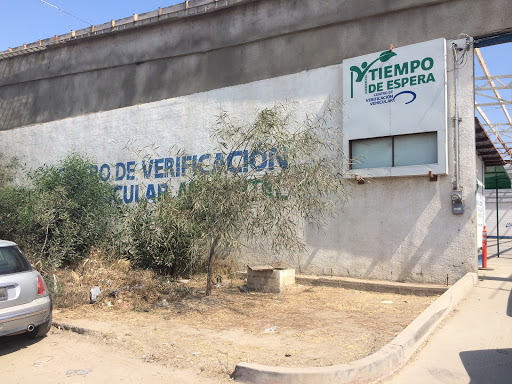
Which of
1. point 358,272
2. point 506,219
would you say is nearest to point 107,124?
point 358,272

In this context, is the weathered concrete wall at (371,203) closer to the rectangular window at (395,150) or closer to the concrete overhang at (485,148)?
the rectangular window at (395,150)

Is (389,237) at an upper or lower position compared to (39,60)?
lower

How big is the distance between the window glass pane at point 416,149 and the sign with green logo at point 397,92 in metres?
0.21

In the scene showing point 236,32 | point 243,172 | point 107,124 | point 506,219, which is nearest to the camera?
point 243,172

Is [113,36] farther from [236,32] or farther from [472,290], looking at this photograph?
[472,290]

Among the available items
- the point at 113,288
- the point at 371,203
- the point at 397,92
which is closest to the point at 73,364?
the point at 113,288

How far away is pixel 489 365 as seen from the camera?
16.4 ft

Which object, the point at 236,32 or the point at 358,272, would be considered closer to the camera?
the point at 358,272

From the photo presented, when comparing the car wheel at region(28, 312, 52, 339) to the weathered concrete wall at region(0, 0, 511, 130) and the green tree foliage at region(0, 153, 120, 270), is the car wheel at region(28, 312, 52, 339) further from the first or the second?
the weathered concrete wall at region(0, 0, 511, 130)

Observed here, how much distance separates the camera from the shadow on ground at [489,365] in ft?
15.2

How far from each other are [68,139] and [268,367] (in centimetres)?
1446

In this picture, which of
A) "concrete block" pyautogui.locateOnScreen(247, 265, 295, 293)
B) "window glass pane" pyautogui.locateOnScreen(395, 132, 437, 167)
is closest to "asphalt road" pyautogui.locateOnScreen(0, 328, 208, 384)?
"concrete block" pyautogui.locateOnScreen(247, 265, 295, 293)

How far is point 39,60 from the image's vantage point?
17.5 meters

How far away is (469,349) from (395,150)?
5.76 meters
